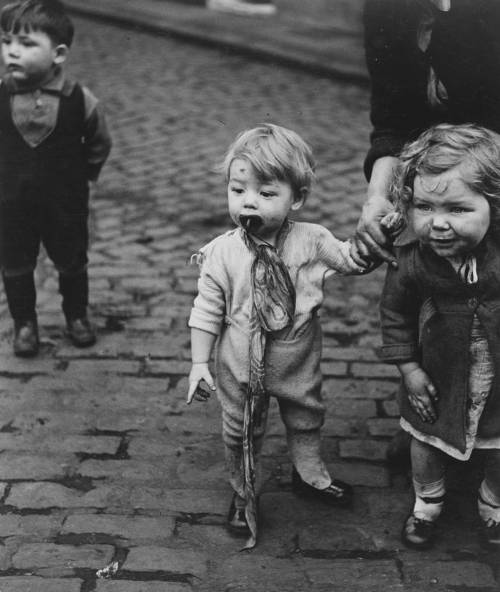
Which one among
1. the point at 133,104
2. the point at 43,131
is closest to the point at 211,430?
the point at 43,131

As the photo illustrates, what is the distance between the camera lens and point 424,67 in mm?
3047

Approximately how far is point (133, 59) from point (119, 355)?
8017 millimetres

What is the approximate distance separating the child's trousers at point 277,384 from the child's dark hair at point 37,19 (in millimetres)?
1773

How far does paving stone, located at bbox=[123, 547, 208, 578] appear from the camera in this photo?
114 inches

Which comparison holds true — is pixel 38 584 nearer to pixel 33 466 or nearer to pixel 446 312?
pixel 33 466

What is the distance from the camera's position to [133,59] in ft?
38.3

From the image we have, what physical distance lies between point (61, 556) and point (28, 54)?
7.03 ft

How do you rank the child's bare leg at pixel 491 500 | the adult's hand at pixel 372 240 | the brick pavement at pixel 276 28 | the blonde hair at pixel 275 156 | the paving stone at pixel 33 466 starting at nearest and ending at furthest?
the blonde hair at pixel 275 156
the adult's hand at pixel 372 240
the child's bare leg at pixel 491 500
the paving stone at pixel 33 466
the brick pavement at pixel 276 28

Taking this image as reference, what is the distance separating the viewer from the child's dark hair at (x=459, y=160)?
8.68 feet

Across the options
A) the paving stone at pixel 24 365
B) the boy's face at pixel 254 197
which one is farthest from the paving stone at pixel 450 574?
the paving stone at pixel 24 365

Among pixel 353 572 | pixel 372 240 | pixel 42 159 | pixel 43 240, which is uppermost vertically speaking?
pixel 372 240

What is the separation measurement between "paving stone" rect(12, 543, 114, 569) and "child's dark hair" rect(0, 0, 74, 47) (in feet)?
7.13

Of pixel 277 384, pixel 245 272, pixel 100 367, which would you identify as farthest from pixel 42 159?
pixel 277 384

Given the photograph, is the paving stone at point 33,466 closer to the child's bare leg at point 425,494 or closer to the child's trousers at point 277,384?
the child's trousers at point 277,384
